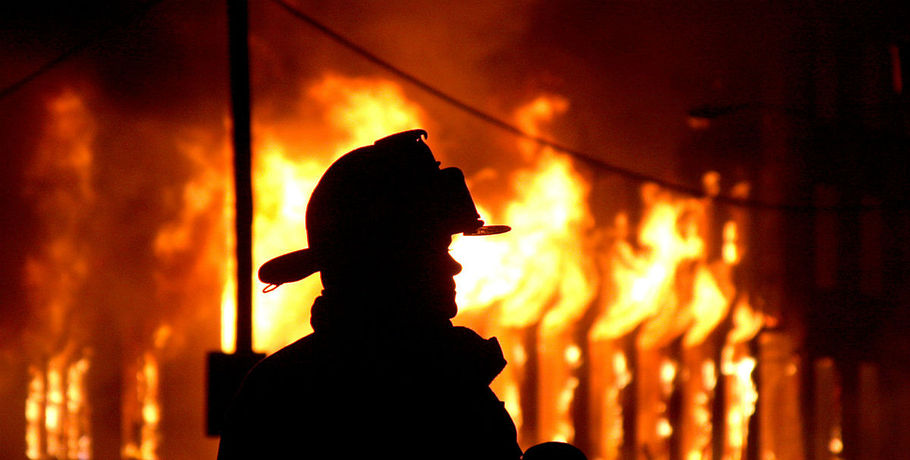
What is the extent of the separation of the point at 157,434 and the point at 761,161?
26.5 ft

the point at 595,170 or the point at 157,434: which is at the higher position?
the point at 595,170

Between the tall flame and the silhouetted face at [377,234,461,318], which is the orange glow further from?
the silhouetted face at [377,234,461,318]

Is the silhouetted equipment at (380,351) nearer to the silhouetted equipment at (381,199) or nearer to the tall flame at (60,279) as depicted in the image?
the silhouetted equipment at (381,199)

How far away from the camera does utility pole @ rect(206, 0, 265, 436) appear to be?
356 cm

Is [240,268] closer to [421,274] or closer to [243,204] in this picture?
[243,204]

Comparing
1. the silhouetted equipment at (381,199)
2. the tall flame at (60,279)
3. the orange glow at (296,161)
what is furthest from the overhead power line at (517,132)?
the silhouetted equipment at (381,199)

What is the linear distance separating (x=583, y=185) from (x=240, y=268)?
596cm

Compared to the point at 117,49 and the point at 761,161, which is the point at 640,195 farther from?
the point at 117,49

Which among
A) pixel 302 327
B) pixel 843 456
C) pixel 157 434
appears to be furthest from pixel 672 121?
pixel 157 434

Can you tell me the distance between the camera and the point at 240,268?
11.9 feet

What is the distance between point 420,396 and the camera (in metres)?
1.49

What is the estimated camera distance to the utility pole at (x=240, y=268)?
3.56 m

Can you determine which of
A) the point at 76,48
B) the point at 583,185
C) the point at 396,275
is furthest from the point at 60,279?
the point at 396,275

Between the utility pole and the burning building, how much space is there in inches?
175
